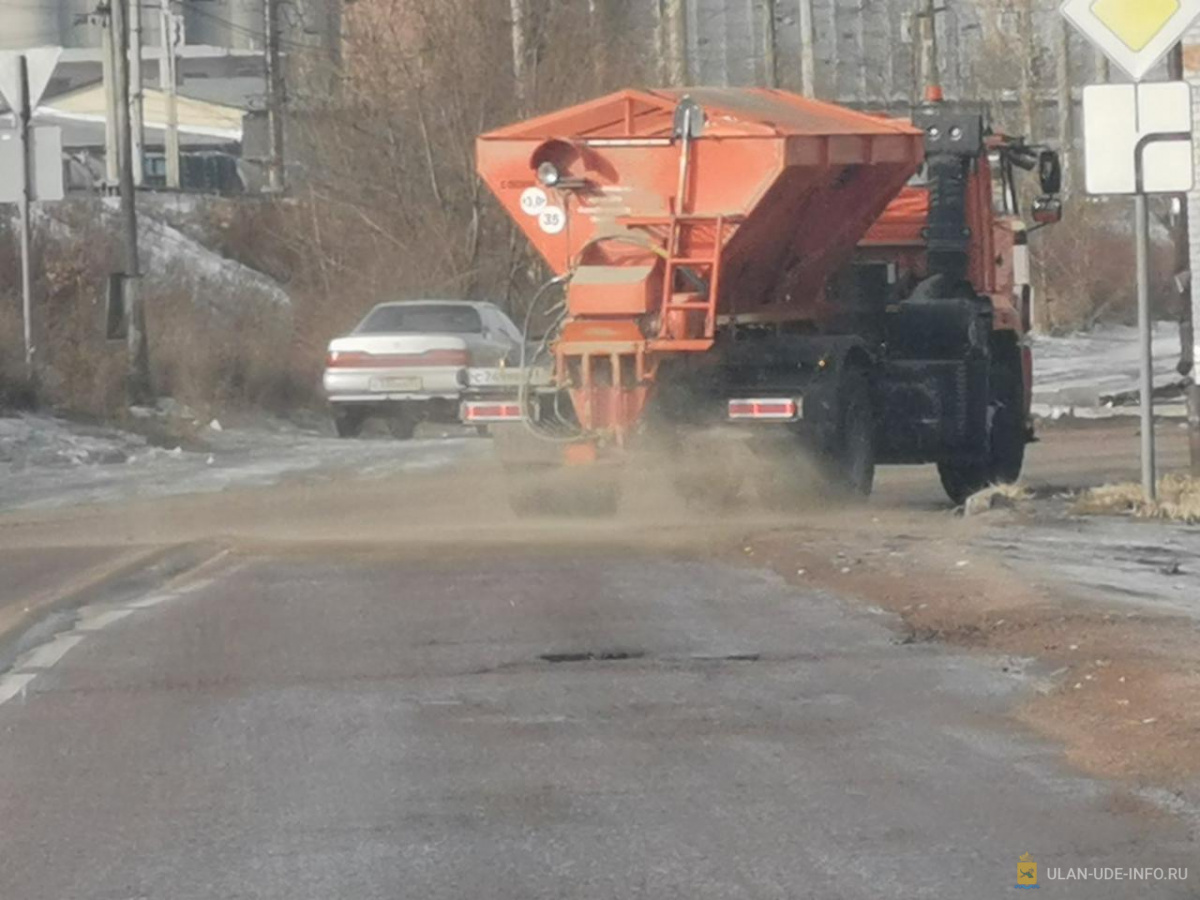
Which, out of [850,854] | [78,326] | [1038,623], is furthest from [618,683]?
[78,326]

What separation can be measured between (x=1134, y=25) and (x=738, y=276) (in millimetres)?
3554

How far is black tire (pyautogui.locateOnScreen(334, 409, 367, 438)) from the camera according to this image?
28266mm

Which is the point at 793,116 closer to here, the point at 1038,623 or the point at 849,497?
the point at 849,497

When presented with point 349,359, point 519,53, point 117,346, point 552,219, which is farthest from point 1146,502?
point 519,53

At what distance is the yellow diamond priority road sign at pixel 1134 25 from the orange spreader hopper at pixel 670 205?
2423mm

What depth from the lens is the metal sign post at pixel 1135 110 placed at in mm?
14156

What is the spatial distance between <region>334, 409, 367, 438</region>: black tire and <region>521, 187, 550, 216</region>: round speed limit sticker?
11.4 metres

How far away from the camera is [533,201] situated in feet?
55.7

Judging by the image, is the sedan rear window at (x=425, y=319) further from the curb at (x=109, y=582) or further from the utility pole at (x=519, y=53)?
the curb at (x=109, y=582)

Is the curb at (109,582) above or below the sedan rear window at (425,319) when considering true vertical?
below

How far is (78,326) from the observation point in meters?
31.4

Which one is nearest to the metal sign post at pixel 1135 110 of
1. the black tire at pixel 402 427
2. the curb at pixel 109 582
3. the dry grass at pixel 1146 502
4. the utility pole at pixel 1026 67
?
the dry grass at pixel 1146 502

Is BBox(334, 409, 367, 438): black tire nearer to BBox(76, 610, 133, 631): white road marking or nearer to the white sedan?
the white sedan

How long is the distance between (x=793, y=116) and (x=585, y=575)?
4.93 metres
